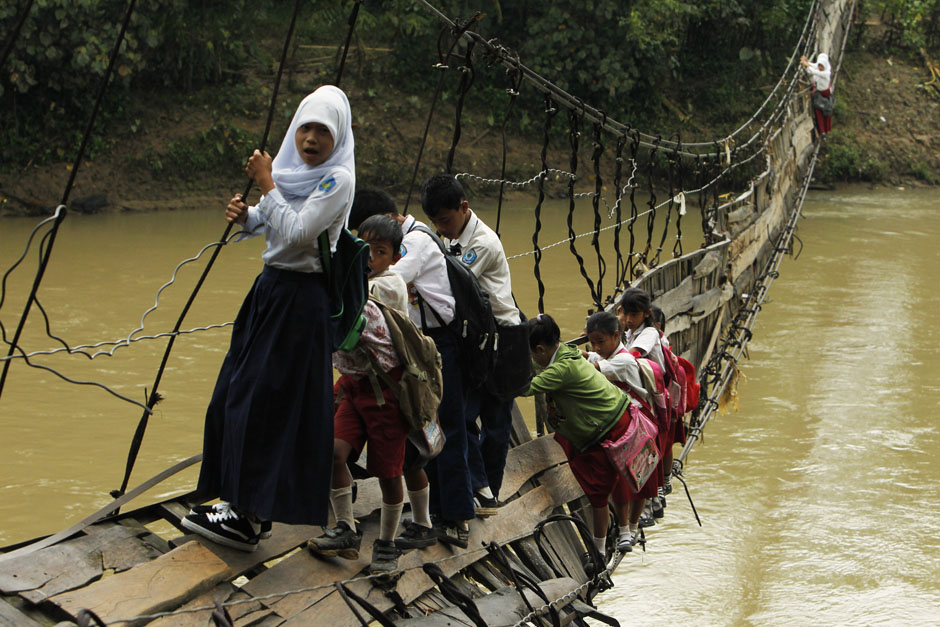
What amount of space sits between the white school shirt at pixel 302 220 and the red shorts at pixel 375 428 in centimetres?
33

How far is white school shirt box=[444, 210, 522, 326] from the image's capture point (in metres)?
→ 2.64

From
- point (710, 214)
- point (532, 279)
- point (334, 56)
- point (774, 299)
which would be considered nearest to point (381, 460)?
point (710, 214)

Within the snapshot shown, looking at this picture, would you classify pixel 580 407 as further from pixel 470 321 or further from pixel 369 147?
pixel 369 147

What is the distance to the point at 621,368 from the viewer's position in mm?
3199

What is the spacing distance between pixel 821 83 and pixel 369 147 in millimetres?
5532

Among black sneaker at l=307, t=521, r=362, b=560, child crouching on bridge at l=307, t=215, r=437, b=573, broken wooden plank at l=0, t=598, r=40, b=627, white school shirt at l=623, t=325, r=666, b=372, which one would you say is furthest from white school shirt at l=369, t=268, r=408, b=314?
white school shirt at l=623, t=325, r=666, b=372

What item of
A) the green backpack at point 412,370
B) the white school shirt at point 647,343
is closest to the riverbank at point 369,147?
the white school shirt at point 647,343

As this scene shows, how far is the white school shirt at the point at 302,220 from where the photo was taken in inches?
77.7

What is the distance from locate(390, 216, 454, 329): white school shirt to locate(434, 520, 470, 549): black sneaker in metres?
0.45

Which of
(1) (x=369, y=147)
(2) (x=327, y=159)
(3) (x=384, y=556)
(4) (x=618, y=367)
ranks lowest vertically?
(3) (x=384, y=556)

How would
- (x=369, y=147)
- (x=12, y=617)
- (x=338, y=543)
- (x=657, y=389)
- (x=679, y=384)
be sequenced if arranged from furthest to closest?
(x=369, y=147) < (x=679, y=384) < (x=657, y=389) < (x=338, y=543) < (x=12, y=617)

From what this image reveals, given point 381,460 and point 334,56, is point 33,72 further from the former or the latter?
point 381,460

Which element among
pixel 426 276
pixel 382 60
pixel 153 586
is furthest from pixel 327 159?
pixel 382 60

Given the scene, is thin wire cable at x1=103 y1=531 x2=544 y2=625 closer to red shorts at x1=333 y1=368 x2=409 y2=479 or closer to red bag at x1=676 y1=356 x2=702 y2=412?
red shorts at x1=333 y1=368 x2=409 y2=479
